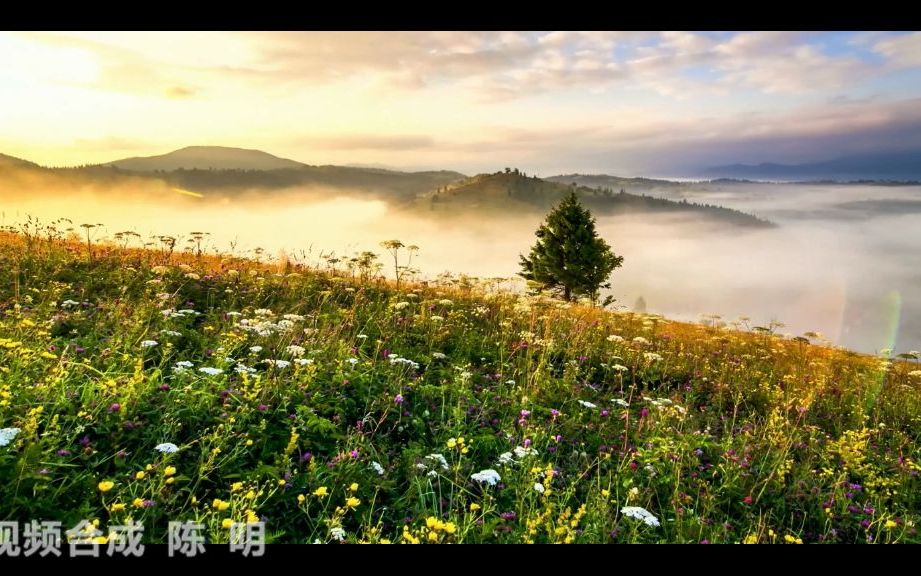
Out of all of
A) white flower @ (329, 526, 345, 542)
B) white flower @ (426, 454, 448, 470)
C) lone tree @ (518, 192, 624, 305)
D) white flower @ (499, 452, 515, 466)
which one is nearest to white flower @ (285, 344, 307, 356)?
white flower @ (426, 454, 448, 470)

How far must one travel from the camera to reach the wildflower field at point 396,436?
10.8 feet

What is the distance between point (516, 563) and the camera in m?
1.36

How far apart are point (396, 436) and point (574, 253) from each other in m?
34.2

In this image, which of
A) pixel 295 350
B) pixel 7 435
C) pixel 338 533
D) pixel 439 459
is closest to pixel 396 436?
pixel 439 459

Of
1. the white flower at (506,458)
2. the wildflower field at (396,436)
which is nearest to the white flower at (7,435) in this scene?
the wildflower field at (396,436)

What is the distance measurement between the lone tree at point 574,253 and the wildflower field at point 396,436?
29361 mm

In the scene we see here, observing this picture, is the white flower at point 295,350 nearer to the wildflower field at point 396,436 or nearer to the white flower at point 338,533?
the wildflower field at point 396,436

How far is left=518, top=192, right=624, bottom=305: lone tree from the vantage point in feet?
123

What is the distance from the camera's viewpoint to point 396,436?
4.77 meters

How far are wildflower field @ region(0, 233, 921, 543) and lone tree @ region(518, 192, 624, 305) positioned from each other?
96.3ft

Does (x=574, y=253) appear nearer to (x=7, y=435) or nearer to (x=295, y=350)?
(x=295, y=350)

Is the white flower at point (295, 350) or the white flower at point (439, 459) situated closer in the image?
the white flower at point (439, 459)
